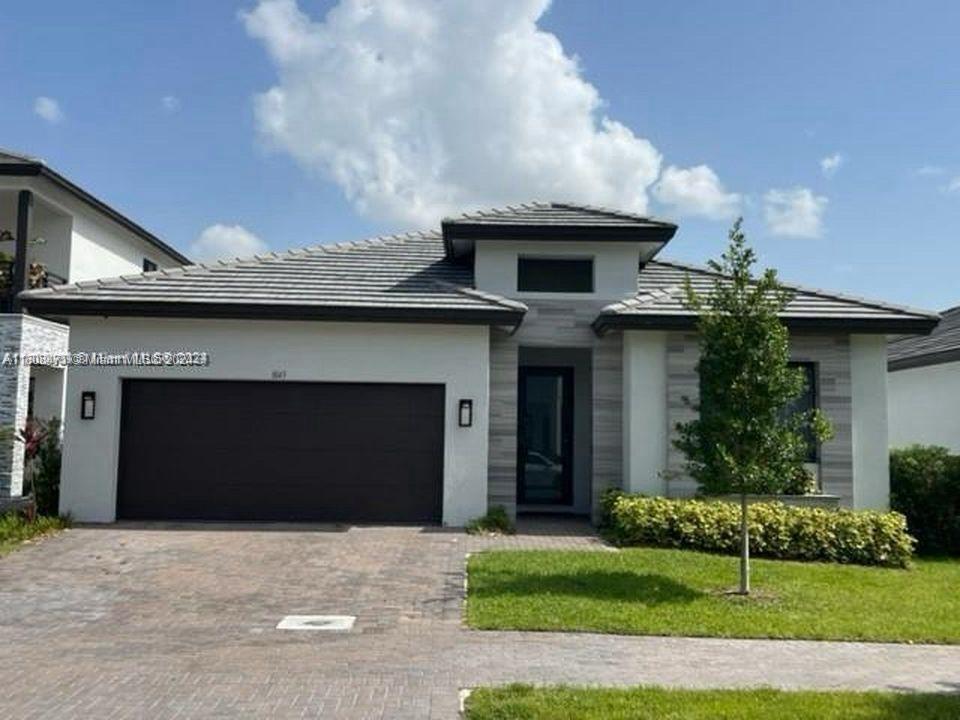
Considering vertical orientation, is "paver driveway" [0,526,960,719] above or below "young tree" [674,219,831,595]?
below

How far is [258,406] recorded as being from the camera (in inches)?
530

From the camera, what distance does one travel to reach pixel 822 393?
13805 millimetres

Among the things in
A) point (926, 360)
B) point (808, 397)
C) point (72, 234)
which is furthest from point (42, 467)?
point (926, 360)

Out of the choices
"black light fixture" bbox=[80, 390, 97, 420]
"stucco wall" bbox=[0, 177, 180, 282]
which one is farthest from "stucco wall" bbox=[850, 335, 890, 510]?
"stucco wall" bbox=[0, 177, 180, 282]

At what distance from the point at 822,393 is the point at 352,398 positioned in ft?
26.3

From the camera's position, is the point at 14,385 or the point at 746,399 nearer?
the point at 746,399

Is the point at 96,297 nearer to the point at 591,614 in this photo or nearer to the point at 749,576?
A: the point at 591,614

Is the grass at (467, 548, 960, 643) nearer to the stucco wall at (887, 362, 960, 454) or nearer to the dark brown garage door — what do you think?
the dark brown garage door

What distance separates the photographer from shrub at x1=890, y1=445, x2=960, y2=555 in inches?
519

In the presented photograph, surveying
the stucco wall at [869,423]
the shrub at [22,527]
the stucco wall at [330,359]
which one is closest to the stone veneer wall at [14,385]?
the stucco wall at [330,359]

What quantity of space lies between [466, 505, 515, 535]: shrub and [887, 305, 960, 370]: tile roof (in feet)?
31.3

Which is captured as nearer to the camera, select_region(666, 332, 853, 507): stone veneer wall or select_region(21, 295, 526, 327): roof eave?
select_region(21, 295, 526, 327): roof eave

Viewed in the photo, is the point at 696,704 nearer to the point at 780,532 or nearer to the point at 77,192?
the point at 780,532

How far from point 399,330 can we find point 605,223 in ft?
14.1
